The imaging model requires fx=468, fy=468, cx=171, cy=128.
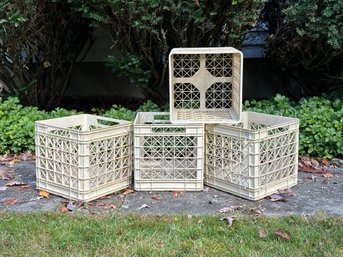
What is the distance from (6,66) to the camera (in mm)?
5598

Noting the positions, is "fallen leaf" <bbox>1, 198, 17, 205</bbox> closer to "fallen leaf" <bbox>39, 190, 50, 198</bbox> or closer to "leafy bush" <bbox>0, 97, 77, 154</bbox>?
"fallen leaf" <bbox>39, 190, 50, 198</bbox>

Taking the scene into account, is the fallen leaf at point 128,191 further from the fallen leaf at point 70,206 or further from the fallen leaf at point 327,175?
the fallen leaf at point 327,175

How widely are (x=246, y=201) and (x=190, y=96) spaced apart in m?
1.63

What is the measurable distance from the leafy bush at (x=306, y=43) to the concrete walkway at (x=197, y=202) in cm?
159

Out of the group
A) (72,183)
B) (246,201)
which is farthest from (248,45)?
(72,183)

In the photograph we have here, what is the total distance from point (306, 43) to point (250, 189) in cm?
220

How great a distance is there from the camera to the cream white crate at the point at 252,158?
137 inches

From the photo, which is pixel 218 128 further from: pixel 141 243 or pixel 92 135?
pixel 141 243

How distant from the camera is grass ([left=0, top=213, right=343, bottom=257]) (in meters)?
A: 2.68

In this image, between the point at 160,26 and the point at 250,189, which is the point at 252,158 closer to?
the point at 250,189

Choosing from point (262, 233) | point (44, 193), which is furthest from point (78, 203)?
point (262, 233)

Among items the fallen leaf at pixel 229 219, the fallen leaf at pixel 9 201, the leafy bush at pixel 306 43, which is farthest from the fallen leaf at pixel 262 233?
the leafy bush at pixel 306 43

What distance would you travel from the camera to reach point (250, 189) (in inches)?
138

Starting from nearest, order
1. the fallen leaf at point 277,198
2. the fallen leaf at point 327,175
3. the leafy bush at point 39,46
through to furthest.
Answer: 1. the fallen leaf at point 277,198
2. the fallen leaf at point 327,175
3. the leafy bush at point 39,46
